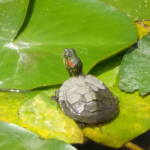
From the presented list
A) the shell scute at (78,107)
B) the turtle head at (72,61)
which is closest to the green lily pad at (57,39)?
the turtle head at (72,61)

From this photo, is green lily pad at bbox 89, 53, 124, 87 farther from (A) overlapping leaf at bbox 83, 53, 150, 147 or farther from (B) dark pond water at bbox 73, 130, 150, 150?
(B) dark pond water at bbox 73, 130, 150, 150

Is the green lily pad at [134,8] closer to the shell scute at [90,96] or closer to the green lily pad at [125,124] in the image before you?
the green lily pad at [125,124]

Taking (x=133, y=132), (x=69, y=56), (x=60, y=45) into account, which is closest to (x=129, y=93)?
(x=133, y=132)

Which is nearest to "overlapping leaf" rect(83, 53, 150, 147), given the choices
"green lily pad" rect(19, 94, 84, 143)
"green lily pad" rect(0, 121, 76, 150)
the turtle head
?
"green lily pad" rect(19, 94, 84, 143)

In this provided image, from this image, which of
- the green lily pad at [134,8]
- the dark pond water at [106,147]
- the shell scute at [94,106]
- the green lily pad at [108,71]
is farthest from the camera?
the green lily pad at [134,8]

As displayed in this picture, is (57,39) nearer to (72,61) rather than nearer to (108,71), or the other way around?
(72,61)

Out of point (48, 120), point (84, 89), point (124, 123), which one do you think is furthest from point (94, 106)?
point (48, 120)
